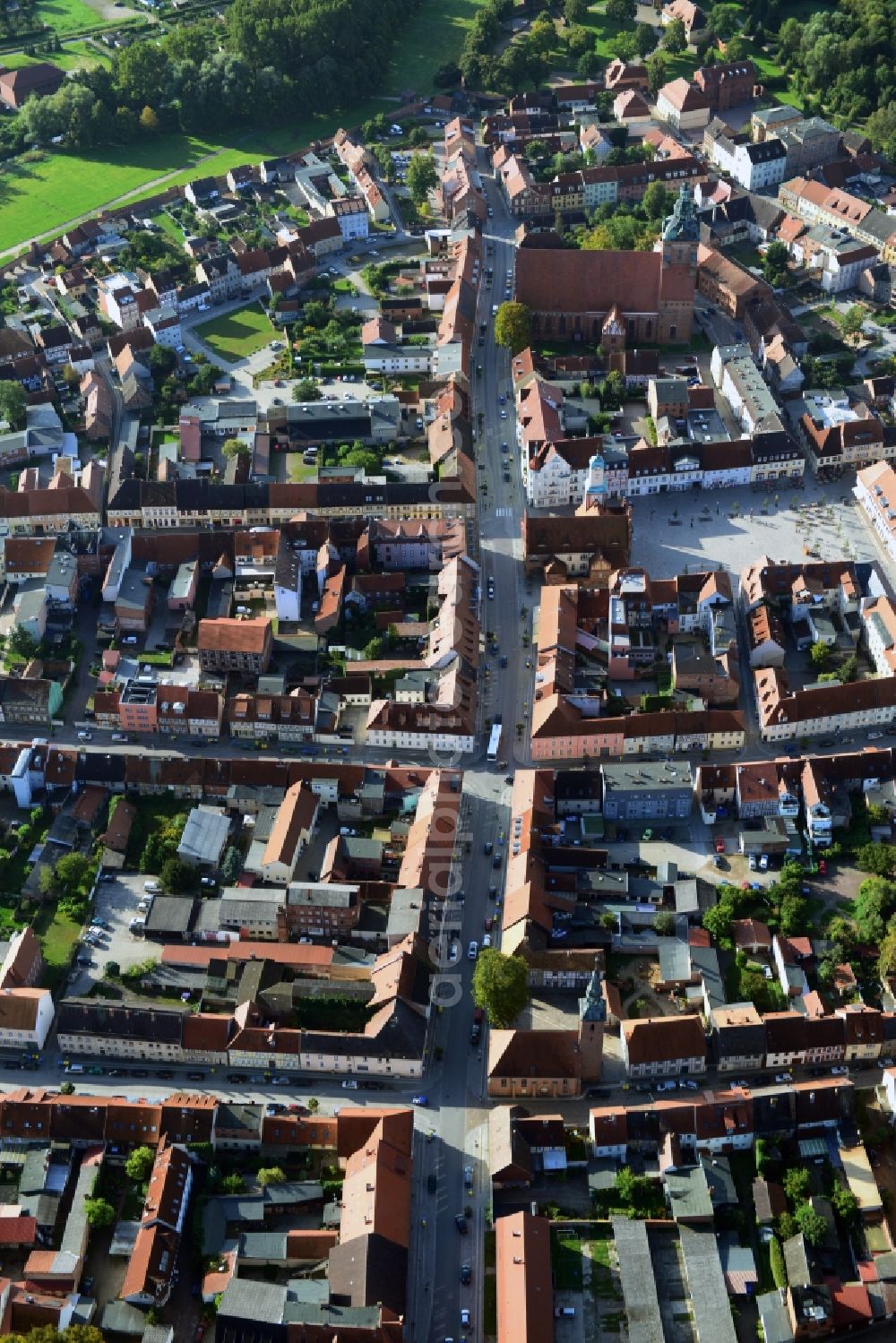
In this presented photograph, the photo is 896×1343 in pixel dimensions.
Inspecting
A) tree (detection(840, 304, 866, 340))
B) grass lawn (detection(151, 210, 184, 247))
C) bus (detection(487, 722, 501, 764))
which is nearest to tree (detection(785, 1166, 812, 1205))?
bus (detection(487, 722, 501, 764))

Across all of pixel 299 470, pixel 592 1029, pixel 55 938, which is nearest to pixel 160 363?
pixel 299 470

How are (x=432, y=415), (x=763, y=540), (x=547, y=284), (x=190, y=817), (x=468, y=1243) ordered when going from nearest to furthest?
(x=468, y=1243) < (x=190, y=817) < (x=763, y=540) < (x=432, y=415) < (x=547, y=284)

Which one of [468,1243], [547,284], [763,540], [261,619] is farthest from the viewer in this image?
[547,284]

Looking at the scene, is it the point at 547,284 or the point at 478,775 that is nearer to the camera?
the point at 478,775

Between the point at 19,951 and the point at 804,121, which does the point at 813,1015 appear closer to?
the point at 19,951

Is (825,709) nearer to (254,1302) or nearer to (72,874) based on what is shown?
(72,874)

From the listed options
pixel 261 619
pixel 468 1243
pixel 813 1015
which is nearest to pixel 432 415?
pixel 261 619

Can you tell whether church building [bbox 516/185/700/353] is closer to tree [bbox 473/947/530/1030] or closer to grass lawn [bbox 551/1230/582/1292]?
tree [bbox 473/947/530/1030]
